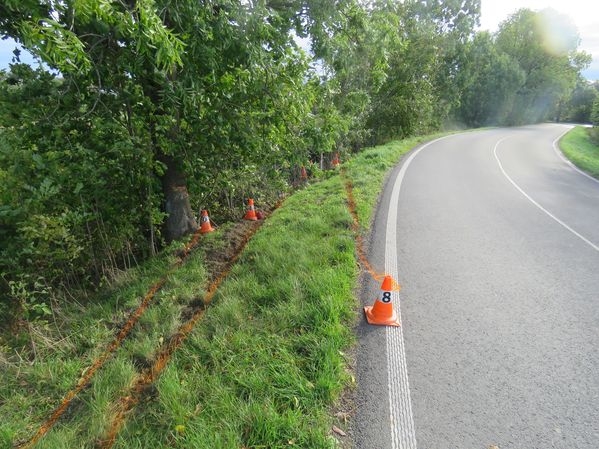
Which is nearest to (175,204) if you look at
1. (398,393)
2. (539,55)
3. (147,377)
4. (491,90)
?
(147,377)

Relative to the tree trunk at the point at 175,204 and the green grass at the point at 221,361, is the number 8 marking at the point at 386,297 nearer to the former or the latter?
the green grass at the point at 221,361

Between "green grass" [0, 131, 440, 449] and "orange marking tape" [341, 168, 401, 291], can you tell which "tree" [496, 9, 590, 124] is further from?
"green grass" [0, 131, 440, 449]

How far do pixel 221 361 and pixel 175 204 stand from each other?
388cm

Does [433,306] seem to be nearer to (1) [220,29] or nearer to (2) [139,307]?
(2) [139,307]

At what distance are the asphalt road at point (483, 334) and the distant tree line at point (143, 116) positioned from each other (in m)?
2.84

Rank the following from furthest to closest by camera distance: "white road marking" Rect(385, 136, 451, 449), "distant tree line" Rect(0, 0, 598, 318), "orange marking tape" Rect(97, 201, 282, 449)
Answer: "distant tree line" Rect(0, 0, 598, 318) < "orange marking tape" Rect(97, 201, 282, 449) < "white road marking" Rect(385, 136, 451, 449)

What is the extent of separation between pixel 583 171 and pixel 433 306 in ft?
41.5

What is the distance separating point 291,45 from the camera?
4953mm

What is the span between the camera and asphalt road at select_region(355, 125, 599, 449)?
7.13 ft

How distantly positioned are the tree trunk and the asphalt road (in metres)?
3.47

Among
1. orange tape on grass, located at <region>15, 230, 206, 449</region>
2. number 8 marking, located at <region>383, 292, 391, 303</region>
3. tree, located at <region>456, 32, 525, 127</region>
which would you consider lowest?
orange tape on grass, located at <region>15, 230, 206, 449</region>

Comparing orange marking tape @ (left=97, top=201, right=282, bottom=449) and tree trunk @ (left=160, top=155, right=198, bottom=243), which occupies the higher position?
tree trunk @ (left=160, top=155, right=198, bottom=243)

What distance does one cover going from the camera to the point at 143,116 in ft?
15.6

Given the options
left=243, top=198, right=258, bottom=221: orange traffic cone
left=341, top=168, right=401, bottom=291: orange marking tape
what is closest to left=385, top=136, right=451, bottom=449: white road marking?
left=341, top=168, right=401, bottom=291: orange marking tape
